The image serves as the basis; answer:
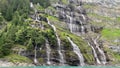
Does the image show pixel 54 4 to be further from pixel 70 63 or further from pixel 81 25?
pixel 70 63

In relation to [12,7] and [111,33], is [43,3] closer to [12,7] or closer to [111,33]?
[12,7]

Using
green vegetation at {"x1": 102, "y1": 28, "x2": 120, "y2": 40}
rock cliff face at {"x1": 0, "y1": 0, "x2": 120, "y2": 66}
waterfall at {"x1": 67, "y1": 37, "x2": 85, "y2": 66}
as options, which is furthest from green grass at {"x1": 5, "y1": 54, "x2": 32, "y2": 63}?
green vegetation at {"x1": 102, "y1": 28, "x2": 120, "y2": 40}

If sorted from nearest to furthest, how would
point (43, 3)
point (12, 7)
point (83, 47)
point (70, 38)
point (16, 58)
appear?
point (16, 58)
point (83, 47)
point (70, 38)
point (12, 7)
point (43, 3)

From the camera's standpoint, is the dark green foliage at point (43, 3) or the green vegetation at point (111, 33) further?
the dark green foliage at point (43, 3)

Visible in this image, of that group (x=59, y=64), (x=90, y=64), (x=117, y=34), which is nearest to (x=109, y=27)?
(x=117, y=34)

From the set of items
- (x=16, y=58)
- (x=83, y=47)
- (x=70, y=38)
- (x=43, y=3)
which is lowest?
(x=83, y=47)

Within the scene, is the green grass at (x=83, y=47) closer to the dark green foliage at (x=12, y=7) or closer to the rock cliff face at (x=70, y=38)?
the rock cliff face at (x=70, y=38)

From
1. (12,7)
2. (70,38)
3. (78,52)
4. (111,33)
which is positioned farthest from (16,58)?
(111,33)

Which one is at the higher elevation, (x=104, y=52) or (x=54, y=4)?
(x=54, y=4)

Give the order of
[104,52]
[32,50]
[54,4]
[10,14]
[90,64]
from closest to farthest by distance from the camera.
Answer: [32,50] → [90,64] → [104,52] → [10,14] → [54,4]

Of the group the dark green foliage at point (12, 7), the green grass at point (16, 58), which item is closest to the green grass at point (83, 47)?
the green grass at point (16, 58)

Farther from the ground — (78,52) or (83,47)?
(83,47)
